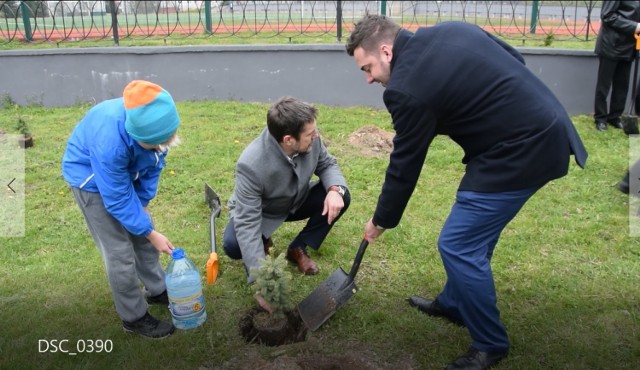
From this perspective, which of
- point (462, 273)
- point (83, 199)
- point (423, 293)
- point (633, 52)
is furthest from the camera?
point (633, 52)

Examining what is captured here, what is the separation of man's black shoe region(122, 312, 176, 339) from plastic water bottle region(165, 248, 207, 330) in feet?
0.24

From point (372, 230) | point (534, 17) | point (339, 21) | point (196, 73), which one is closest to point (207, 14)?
point (196, 73)

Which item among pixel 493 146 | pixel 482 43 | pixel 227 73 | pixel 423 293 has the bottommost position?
pixel 423 293

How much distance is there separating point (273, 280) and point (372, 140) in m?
3.49

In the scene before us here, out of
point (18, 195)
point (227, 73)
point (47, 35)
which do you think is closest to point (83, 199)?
point (18, 195)

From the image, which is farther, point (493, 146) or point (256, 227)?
point (256, 227)

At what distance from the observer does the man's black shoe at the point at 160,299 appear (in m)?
3.31

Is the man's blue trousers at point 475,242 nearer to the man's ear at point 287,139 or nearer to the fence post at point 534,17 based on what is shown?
the man's ear at point 287,139

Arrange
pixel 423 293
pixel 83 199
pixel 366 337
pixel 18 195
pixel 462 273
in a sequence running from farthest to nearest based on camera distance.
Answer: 1. pixel 18 195
2. pixel 423 293
3. pixel 366 337
4. pixel 83 199
5. pixel 462 273

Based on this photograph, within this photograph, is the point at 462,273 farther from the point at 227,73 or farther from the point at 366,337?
the point at 227,73

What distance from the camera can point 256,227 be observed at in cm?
311

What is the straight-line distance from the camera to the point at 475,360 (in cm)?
270

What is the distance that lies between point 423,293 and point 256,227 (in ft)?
3.71

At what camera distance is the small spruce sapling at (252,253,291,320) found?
9.12 feet
